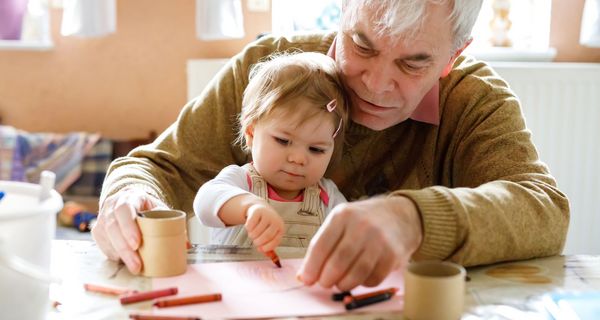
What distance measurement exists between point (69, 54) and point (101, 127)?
0.36m

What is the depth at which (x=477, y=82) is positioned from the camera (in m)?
1.45

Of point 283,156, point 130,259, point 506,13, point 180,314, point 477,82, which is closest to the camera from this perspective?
point 180,314

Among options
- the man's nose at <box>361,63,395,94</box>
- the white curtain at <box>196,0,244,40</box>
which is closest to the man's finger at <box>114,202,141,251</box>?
the man's nose at <box>361,63,395,94</box>

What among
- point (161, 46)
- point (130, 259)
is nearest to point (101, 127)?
point (161, 46)

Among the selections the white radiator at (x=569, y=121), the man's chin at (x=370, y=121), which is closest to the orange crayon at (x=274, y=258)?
the man's chin at (x=370, y=121)

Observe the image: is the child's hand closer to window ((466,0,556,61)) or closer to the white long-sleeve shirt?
the white long-sleeve shirt

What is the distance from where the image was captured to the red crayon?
35.0 inches

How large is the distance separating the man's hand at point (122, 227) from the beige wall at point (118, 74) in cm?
197

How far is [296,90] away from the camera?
1.31 m

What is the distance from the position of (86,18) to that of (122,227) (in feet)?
6.75

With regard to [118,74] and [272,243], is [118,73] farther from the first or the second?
[272,243]

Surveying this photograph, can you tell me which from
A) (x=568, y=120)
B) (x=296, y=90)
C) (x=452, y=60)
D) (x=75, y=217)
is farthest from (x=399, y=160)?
(x=75, y=217)

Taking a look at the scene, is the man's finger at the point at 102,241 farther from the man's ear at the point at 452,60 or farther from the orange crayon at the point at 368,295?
the man's ear at the point at 452,60

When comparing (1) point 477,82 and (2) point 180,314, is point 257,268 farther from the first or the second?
(1) point 477,82
